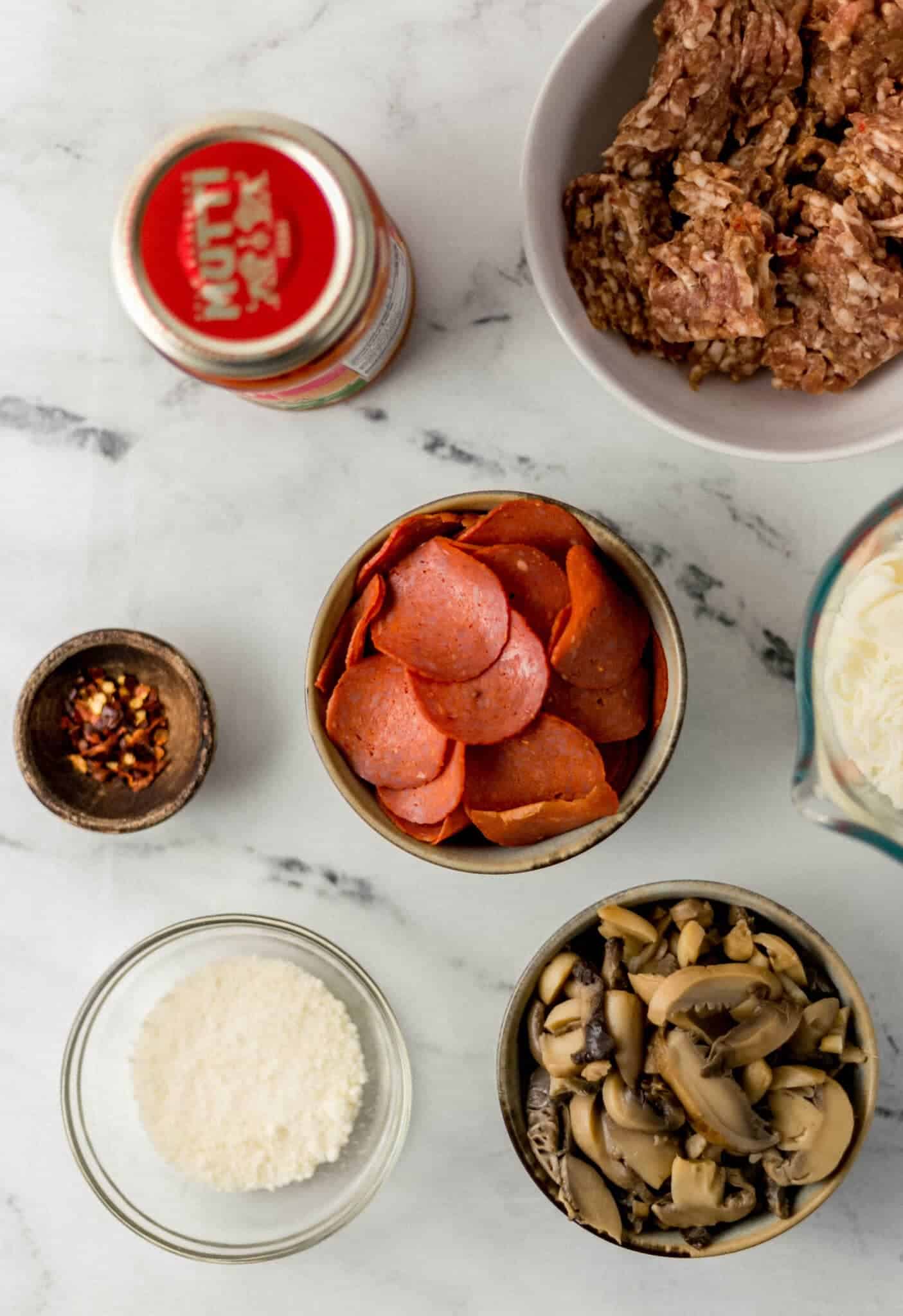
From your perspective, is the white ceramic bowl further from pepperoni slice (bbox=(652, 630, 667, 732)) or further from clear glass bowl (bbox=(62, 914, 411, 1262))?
clear glass bowl (bbox=(62, 914, 411, 1262))

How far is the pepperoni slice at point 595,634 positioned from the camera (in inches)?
48.5

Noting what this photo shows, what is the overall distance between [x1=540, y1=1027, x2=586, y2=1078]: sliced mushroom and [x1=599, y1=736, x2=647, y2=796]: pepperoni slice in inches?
9.8

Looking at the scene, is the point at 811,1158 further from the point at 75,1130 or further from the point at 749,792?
the point at 75,1130

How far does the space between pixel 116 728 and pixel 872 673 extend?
82cm

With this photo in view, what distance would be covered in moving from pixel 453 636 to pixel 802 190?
0.52 m

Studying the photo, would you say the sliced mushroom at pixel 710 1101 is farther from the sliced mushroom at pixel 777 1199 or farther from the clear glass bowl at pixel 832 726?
the clear glass bowl at pixel 832 726

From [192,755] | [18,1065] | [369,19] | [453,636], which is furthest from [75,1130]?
[369,19]

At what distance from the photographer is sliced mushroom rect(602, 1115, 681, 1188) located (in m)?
1.24

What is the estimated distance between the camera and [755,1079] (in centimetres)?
124

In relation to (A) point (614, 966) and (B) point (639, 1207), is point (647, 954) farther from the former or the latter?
(B) point (639, 1207)

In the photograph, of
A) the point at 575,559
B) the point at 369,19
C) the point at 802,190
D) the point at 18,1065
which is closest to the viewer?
the point at 802,190

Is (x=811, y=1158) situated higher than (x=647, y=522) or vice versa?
(x=647, y=522)

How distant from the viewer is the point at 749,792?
4.70 ft

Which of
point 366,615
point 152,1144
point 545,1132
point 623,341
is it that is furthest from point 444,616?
point 152,1144
